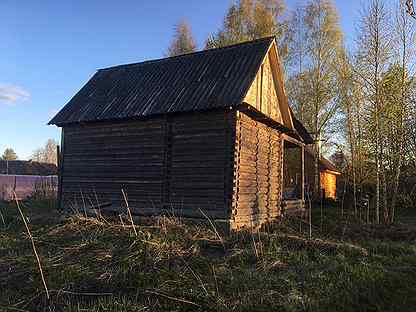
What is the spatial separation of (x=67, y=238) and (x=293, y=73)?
2164cm

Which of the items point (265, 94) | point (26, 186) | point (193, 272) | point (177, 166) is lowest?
point (193, 272)

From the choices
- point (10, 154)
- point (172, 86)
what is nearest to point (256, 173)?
point (172, 86)

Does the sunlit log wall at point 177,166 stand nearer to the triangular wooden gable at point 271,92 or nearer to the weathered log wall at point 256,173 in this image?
the weathered log wall at point 256,173

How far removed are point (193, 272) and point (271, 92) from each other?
9.47 meters

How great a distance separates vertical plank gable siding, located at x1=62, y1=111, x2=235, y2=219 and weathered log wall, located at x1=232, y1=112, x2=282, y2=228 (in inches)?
23.9

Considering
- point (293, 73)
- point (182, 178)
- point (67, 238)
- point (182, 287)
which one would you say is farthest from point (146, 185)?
point (293, 73)

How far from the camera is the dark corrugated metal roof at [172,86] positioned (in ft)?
41.7

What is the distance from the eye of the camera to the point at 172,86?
14.2 meters

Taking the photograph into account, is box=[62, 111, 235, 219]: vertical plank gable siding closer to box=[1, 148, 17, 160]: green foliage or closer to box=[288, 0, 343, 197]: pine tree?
box=[288, 0, 343, 197]: pine tree

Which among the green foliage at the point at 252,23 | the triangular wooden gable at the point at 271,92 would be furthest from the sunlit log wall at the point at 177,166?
the green foliage at the point at 252,23

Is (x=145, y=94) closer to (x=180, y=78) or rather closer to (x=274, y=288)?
(x=180, y=78)

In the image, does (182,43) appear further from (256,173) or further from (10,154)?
(10,154)

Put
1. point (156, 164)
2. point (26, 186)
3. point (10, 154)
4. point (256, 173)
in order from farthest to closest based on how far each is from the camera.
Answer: point (10, 154) → point (26, 186) → point (256, 173) → point (156, 164)

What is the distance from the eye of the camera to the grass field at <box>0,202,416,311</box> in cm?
614
